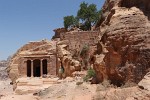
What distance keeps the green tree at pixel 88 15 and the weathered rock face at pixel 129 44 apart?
136ft

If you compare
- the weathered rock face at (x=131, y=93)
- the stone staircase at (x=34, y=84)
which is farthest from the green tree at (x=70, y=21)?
the weathered rock face at (x=131, y=93)

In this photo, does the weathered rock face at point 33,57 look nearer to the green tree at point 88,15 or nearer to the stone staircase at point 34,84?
the stone staircase at point 34,84

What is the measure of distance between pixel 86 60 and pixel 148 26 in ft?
76.1

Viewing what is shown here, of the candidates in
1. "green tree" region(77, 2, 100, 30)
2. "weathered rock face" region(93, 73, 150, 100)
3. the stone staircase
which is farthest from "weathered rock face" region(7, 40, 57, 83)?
"weathered rock face" region(93, 73, 150, 100)

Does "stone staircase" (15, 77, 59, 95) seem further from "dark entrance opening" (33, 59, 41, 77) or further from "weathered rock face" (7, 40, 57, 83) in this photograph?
"dark entrance opening" (33, 59, 41, 77)

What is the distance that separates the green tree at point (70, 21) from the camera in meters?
62.1

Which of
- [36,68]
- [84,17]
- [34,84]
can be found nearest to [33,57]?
[36,68]

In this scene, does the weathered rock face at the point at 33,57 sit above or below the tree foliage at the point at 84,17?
below

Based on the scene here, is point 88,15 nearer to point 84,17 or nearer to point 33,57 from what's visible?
point 84,17

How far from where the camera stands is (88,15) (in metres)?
60.4

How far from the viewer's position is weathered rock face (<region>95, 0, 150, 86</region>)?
1532 cm

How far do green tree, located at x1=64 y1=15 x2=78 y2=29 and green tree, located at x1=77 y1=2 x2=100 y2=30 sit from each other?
1.64 meters

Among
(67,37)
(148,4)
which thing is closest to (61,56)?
(67,37)

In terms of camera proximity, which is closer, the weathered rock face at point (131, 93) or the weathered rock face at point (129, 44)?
the weathered rock face at point (131, 93)
